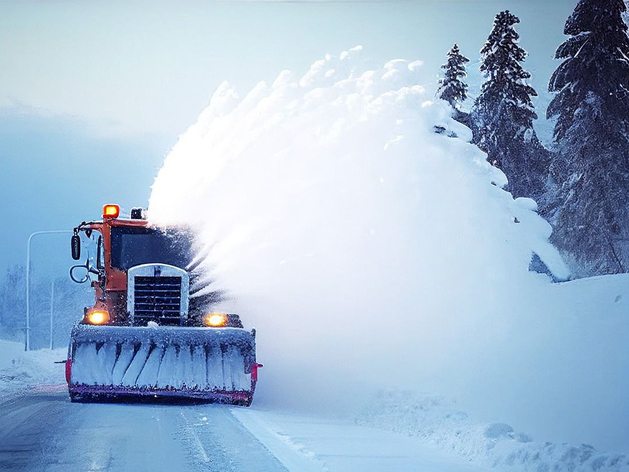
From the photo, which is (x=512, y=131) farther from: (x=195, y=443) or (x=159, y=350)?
(x=195, y=443)

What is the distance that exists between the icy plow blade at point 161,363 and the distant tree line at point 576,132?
10.5 metres

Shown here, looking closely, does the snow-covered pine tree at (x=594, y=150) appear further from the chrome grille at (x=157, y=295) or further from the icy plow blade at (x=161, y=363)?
the icy plow blade at (x=161, y=363)

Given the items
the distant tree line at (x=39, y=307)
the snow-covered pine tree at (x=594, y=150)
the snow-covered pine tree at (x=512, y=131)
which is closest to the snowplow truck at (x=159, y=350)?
the snow-covered pine tree at (x=594, y=150)

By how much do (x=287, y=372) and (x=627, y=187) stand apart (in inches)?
451

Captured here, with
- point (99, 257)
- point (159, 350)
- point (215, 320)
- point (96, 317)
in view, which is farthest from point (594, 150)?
point (96, 317)

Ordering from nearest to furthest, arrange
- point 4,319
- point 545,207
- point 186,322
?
point 186,322, point 545,207, point 4,319

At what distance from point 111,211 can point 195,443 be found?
6710 mm

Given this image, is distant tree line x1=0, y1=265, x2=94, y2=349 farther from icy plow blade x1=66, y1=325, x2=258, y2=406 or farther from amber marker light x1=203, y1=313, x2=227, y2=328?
icy plow blade x1=66, y1=325, x2=258, y2=406

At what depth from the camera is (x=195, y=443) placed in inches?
335

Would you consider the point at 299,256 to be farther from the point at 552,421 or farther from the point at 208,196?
the point at 552,421

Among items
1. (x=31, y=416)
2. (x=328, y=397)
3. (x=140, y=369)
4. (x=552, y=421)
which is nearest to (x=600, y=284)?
(x=328, y=397)

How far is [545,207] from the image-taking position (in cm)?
2548

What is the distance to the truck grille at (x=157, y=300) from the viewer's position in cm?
1350

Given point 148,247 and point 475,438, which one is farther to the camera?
point 148,247
